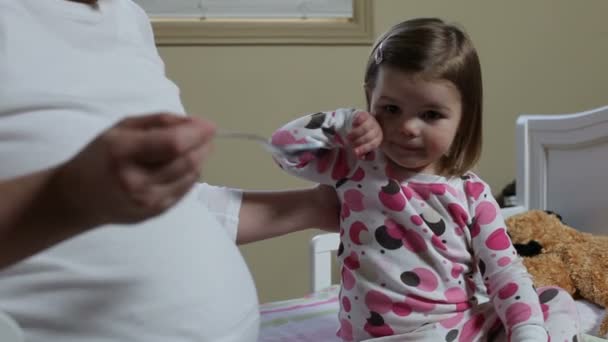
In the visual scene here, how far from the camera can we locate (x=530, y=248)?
156 cm

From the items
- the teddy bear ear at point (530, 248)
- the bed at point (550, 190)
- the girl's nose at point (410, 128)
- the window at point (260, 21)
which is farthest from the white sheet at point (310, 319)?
the window at point (260, 21)

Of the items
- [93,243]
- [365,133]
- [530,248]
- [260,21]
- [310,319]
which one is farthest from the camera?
[260,21]

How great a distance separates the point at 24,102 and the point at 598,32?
1959 millimetres

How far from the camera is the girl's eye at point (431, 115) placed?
100 centimetres

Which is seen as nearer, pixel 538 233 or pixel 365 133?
pixel 365 133

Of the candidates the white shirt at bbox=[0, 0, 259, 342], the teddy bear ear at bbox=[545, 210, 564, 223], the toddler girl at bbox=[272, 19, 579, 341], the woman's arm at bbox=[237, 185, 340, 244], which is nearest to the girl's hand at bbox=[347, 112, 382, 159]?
the toddler girl at bbox=[272, 19, 579, 341]

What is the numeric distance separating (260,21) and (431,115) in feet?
3.76

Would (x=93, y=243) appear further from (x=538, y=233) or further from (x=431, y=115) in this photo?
(x=538, y=233)

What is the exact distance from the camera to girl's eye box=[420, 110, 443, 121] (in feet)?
3.28

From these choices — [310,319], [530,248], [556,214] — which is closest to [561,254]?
[530,248]

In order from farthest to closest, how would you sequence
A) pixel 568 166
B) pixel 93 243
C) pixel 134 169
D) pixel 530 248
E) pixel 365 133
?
pixel 568 166, pixel 530 248, pixel 365 133, pixel 93 243, pixel 134 169

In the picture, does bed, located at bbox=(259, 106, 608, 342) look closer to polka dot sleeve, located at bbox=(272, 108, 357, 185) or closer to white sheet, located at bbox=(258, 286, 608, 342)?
white sheet, located at bbox=(258, 286, 608, 342)

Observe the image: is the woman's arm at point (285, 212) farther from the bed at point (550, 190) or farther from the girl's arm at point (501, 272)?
the bed at point (550, 190)

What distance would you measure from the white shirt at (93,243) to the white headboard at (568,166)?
43.0 inches
